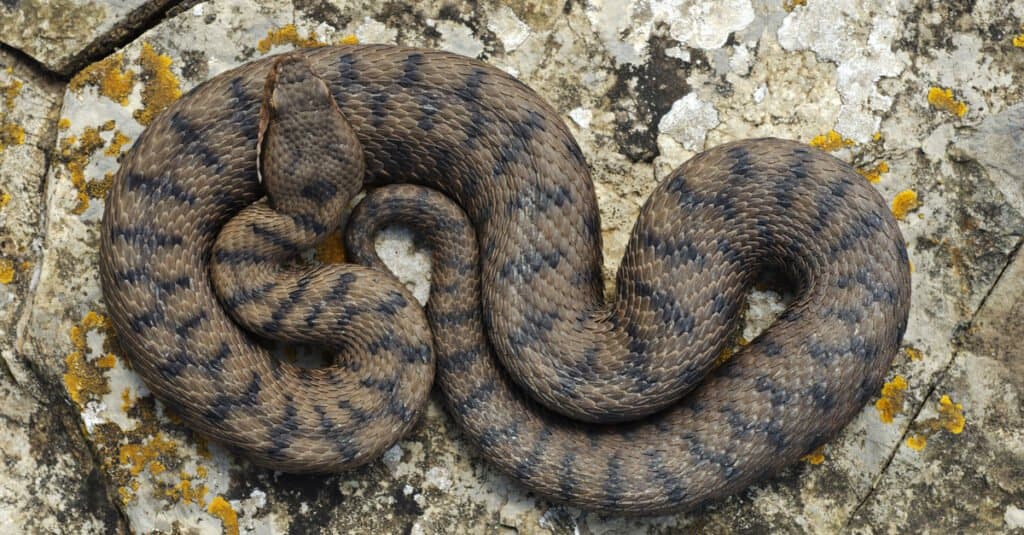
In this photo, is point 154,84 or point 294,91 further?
point 154,84

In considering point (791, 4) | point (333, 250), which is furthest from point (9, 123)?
point (791, 4)

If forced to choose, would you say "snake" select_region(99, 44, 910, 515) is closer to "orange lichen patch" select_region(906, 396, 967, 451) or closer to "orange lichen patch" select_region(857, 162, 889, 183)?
"orange lichen patch" select_region(857, 162, 889, 183)

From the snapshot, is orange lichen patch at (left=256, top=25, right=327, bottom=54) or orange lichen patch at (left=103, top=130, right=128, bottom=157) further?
orange lichen patch at (left=256, top=25, right=327, bottom=54)

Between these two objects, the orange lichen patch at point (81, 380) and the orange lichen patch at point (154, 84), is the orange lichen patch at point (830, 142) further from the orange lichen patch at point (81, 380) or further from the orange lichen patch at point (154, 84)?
the orange lichen patch at point (81, 380)

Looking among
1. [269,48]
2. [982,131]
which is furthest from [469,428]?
[982,131]

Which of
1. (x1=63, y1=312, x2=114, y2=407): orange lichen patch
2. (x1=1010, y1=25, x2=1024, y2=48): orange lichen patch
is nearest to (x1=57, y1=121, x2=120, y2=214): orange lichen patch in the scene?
(x1=63, y1=312, x2=114, y2=407): orange lichen patch

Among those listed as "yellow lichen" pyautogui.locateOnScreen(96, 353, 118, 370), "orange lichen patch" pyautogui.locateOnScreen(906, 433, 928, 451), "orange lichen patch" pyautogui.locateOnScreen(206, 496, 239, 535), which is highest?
"orange lichen patch" pyautogui.locateOnScreen(906, 433, 928, 451)

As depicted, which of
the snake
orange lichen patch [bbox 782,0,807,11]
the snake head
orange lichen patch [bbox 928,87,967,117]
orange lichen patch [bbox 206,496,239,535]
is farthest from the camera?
orange lichen patch [bbox 782,0,807,11]

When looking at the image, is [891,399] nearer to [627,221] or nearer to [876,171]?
[876,171]
